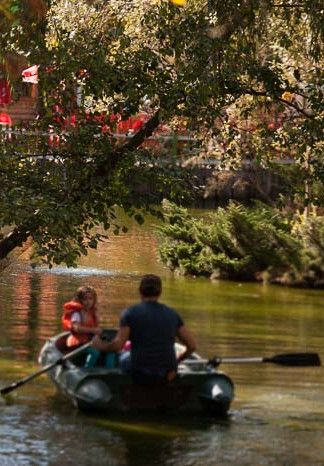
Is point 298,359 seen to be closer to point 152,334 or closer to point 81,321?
point 152,334

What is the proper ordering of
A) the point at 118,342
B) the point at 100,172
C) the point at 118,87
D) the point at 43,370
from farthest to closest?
1. the point at 100,172
2. the point at 118,87
3. the point at 43,370
4. the point at 118,342

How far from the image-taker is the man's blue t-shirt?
47.1 feet

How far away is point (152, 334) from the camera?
1434 centimetres

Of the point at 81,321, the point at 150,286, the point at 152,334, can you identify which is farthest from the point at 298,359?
the point at 81,321

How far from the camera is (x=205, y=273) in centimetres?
3297

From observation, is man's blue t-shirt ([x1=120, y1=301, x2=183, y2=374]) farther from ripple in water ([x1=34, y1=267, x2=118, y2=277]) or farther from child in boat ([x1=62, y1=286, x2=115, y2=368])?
ripple in water ([x1=34, y1=267, x2=118, y2=277])

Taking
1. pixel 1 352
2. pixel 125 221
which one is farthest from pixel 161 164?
pixel 125 221

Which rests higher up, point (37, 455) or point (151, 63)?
point (151, 63)

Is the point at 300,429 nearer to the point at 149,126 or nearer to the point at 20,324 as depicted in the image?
the point at 149,126

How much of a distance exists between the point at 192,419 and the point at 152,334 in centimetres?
113

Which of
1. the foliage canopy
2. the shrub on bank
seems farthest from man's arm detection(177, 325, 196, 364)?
the shrub on bank

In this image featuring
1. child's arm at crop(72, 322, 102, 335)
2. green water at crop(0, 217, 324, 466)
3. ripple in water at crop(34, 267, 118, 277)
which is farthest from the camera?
ripple in water at crop(34, 267, 118, 277)

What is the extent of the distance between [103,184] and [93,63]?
1578 millimetres

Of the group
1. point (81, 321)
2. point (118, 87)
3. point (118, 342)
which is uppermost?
point (118, 87)
